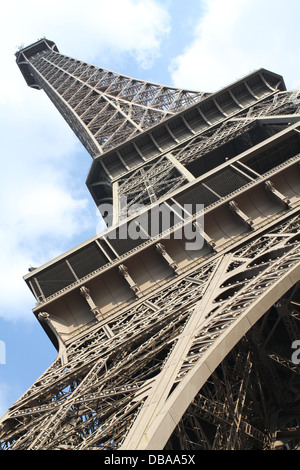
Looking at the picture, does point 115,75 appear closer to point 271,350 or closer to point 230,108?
point 230,108

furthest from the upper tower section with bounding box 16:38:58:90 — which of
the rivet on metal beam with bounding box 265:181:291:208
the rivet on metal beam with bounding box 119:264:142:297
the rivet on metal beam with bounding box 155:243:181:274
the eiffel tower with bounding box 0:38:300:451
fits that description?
the rivet on metal beam with bounding box 119:264:142:297

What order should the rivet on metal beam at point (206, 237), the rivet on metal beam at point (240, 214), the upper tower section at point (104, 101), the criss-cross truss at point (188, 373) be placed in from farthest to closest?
the upper tower section at point (104, 101) → the rivet on metal beam at point (240, 214) → the rivet on metal beam at point (206, 237) → the criss-cross truss at point (188, 373)

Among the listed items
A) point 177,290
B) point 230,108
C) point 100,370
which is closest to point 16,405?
point 100,370

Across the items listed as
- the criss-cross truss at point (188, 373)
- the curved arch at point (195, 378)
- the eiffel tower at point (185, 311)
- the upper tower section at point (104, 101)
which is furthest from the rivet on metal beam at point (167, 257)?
the upper tower section at point (104, 101)

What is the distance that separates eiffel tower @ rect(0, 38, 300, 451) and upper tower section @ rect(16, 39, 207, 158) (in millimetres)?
8380

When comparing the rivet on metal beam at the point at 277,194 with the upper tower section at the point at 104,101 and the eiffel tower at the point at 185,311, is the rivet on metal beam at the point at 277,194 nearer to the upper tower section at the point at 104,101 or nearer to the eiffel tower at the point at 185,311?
the eiffel tower at the point at 185,311

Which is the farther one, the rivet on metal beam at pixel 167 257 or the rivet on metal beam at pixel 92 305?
the rivet on metal beam at pixel 167 257

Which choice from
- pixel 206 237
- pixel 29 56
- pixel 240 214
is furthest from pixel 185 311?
pixel 29 56

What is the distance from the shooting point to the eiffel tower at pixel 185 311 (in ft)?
40.9

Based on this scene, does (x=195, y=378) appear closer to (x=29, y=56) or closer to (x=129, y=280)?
(x=129, y=280)

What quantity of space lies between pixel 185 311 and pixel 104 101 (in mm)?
43300

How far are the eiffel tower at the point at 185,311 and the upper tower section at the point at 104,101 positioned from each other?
8380 millimetres

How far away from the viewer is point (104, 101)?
2237 inches

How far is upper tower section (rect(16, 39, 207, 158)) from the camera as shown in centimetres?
4709
